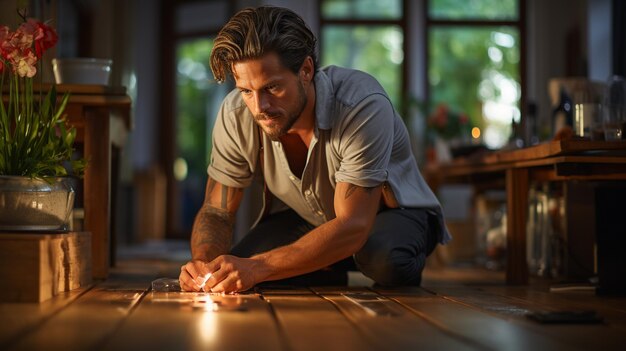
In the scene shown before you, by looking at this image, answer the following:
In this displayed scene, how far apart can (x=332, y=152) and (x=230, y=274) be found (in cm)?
53

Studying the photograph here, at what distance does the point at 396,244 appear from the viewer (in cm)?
277

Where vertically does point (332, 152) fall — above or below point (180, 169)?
below

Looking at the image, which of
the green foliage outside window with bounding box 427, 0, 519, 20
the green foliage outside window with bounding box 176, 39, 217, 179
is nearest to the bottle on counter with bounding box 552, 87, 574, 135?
the green foliage outside window with bounding box 427, 0, 519, 20

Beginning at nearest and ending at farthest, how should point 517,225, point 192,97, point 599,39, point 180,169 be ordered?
point 517,225
point 599,39
point 192,97
point 180,169

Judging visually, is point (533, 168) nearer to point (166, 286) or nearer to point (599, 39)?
point (166, 286)

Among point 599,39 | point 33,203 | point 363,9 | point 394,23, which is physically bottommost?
point 33,203

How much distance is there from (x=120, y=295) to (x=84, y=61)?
1092 millimetres

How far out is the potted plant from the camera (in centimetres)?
236

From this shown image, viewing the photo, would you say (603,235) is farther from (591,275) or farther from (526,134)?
(526,134)

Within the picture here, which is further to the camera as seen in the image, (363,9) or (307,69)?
(363,9)

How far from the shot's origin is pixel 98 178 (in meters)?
3.24

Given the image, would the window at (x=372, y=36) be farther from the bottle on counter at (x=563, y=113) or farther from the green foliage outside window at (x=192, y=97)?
the bottle on counter at (x=563, y=113)

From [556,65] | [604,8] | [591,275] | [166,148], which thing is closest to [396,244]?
[591,275]

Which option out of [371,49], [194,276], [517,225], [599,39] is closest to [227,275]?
[194,276]
